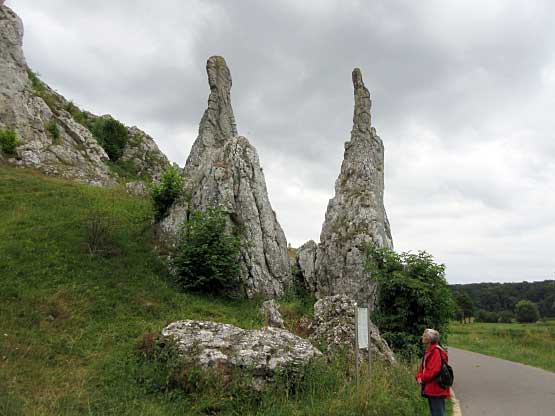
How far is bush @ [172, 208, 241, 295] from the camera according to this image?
47.0 feet

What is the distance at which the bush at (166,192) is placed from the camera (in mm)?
17047

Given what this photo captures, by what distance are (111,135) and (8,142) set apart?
1310 centimetres

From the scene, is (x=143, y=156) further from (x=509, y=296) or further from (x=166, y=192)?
(x=509, y=296)

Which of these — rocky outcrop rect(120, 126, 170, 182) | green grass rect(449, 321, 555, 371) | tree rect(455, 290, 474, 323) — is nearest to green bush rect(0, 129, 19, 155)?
rocky outcrop rect(120, 126, 170, 182)

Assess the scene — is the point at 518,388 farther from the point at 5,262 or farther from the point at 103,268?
the point at 5,262

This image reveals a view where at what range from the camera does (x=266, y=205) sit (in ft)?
59.4

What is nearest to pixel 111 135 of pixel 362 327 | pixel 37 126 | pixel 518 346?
pixel 37 126

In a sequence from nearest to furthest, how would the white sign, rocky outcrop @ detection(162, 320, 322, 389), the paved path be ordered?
rocky outcrop @ detection(162, 320, 322, 389), the white sign, the paved path

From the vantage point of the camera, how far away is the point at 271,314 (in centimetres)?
1295

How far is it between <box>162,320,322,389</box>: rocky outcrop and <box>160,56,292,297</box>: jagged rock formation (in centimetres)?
579

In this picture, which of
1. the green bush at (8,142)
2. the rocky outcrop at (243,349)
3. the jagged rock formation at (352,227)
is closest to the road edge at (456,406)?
the rocky outcrop at (243,349)

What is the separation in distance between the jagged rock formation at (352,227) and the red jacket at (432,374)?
29.0 feet

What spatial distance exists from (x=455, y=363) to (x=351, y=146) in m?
10.9

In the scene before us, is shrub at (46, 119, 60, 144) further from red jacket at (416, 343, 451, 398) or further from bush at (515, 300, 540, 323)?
bush at (515, 300, 540, 323)
